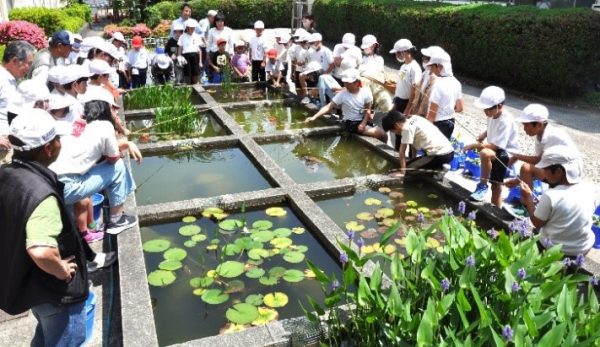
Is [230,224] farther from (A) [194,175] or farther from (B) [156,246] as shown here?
(A) [194,175]

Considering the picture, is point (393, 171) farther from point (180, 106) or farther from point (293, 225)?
point (180, 106)

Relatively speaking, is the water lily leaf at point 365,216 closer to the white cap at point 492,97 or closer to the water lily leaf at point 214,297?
the white cap at point 492,97

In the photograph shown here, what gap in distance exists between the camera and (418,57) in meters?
14.7

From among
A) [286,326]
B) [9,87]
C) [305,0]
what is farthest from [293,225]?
[305,0]

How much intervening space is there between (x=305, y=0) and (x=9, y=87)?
1796 centimetres

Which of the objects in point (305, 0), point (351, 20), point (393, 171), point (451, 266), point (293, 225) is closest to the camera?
point (451, 266)

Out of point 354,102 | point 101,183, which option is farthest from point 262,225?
point 354,102

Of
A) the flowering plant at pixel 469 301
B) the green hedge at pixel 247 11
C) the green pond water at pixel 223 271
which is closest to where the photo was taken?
the flowering plant at pixel 469 301

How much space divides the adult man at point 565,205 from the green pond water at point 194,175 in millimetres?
3063

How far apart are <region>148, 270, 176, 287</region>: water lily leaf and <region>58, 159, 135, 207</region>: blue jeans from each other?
872 millimetres

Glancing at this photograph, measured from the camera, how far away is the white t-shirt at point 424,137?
557cm

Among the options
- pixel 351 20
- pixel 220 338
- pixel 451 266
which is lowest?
pixel 220 338

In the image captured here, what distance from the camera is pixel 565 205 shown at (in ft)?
11.7

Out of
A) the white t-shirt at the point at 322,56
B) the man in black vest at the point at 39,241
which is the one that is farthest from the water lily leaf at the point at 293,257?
the white t-shirt at the point at 322,56
